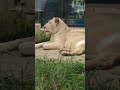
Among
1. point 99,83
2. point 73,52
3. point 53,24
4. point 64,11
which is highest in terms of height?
point 64,11

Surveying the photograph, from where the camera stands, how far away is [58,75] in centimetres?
575

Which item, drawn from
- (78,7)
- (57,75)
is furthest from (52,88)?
(78,7)

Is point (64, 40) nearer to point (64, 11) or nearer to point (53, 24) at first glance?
point (53, 24)

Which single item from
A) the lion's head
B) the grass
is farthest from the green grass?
the lion's head

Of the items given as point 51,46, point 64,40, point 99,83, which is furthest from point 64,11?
point 99,83

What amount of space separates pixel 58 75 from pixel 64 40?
761mm

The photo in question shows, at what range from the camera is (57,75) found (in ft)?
18.9

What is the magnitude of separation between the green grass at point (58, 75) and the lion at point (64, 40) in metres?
0.14

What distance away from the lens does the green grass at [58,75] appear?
225 inches

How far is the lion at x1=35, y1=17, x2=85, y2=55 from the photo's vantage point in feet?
19.3

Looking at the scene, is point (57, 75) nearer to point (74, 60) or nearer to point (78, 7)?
point (74, 60)

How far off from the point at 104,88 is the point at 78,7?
89cm

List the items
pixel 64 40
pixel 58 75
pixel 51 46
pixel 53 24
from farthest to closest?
pixel 64 40
pixel 53 24
pixel 51 46
pixel 58 75

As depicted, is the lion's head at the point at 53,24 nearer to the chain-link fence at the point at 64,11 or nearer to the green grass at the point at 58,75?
the chain-link fence at the point at 64,11
